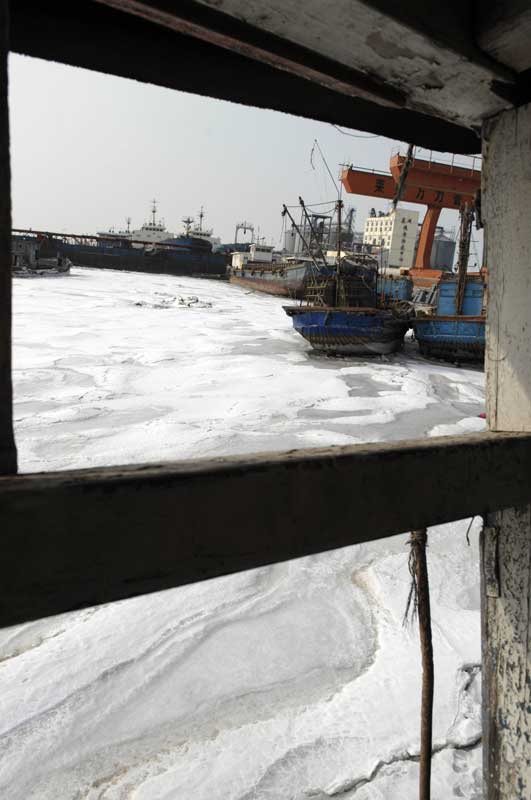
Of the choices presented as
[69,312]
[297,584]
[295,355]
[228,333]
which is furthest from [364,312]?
[297,584]

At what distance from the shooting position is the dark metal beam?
3.67 feet

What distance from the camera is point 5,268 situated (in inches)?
27.0

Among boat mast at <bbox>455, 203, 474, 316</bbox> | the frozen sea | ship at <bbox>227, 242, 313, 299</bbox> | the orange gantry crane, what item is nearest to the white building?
ship at <bbox>227, 242, 313, 299</bbox>

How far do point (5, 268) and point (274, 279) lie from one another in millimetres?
30880

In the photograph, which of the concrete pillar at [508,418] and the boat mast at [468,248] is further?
the boat mast at [468,248]

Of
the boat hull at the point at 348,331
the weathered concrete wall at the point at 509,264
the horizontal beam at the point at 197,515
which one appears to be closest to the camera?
the horizontal beam at the point at 197,515

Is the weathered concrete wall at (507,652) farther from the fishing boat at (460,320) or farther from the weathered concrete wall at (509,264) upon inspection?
the fishing boat at (460,320)

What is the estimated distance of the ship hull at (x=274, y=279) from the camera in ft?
92.6

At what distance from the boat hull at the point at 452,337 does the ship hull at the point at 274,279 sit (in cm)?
1236

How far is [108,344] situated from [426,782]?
11751 millimetres

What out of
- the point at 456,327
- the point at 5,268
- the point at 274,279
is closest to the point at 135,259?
the point at 274,279

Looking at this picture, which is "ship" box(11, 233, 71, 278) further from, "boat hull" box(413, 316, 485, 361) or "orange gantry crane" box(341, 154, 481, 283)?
"boat hull" box(413, 316, 485, 361)

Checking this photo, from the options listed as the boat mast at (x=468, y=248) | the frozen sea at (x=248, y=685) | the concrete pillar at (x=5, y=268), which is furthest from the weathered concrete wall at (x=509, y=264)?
the boat mast at (x=468, y=248)

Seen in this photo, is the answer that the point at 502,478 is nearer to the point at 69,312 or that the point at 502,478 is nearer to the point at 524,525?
the point at 524,525
